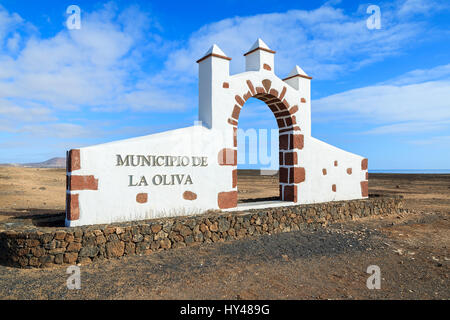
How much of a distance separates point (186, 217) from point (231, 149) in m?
2.19

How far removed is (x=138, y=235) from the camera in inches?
221

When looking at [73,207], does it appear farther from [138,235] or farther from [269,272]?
[269,272]

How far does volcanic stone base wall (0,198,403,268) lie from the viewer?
192 inches

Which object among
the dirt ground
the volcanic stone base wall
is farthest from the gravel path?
the volcanic stone base wall

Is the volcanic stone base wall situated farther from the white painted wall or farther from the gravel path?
the white painted wall

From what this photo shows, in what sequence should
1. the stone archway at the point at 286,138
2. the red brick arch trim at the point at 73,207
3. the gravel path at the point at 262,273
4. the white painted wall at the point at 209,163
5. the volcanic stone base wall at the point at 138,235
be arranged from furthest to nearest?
the stone archway at the point at 286,138, the white painted wall at the point at 209,163, the red brick arch trim at the point at 73,207, the volcanic stone base wall at the point at 138,235, the gravel path at the point at 262,273

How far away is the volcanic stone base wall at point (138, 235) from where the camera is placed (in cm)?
487

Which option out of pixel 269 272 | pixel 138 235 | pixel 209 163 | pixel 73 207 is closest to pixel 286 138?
pixel 209 163

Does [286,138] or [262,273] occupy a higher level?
[286,138]

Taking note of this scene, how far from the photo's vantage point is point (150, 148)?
6.33 m

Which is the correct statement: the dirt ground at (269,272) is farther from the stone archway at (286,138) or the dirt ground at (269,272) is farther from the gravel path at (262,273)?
the stone archway at (286,138)

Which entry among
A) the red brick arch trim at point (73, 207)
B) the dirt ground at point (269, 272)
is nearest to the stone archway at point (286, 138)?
the dirt ground at point (269, 272)
